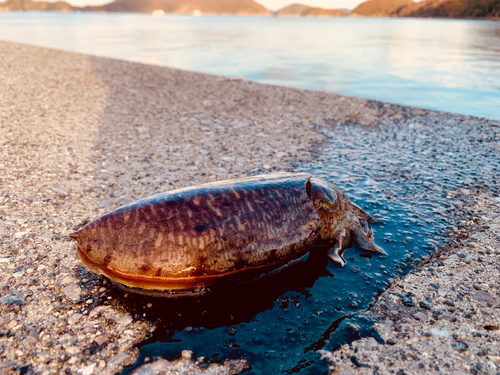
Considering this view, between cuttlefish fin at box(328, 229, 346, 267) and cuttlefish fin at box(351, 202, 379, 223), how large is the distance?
409 mm

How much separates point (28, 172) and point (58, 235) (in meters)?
1.61

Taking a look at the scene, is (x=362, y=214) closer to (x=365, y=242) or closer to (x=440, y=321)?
(x=365, y=242)

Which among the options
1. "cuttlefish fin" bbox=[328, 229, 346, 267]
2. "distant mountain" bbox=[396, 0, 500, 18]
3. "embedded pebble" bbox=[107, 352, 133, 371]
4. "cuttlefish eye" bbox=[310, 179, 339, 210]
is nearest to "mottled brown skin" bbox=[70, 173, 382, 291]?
"cuttlefish eye" bbox=[310, 179, 339, 210]

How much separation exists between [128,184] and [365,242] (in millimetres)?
2691

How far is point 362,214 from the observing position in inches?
134

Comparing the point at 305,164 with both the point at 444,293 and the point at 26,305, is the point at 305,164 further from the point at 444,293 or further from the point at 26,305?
the point at 26,305

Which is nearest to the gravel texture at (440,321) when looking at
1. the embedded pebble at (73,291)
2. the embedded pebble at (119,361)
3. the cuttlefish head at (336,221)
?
the cuttlefish head at (336,221)

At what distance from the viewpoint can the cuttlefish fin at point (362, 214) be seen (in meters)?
3.37

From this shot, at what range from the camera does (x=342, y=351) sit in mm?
2131

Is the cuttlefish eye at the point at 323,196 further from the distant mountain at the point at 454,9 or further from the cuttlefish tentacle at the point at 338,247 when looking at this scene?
the distant mountain at the point at 454,9

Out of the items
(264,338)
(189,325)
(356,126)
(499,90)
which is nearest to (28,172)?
(189,325)

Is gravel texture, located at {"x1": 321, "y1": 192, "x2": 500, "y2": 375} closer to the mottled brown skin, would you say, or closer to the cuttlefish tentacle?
the cuttlefish tentacle

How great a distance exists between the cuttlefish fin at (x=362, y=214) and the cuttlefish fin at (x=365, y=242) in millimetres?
263

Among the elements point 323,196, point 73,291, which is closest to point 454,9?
point 323,196
